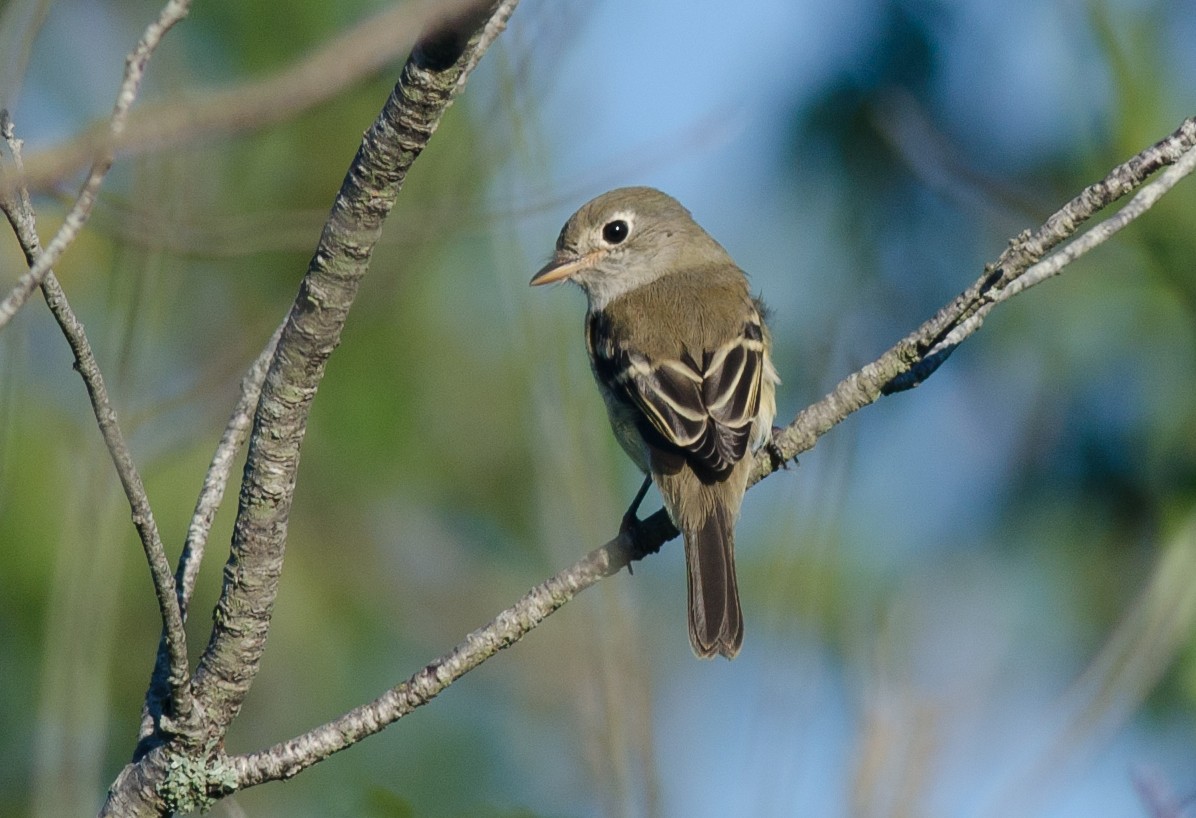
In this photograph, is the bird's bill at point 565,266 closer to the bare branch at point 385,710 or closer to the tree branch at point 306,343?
the bare branch at point 385,710

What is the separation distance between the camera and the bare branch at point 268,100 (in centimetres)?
127

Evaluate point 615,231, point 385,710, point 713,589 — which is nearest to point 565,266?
point 615,231

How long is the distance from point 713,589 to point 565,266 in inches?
77.7

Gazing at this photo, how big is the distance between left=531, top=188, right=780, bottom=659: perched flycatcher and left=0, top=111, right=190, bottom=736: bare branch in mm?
2176

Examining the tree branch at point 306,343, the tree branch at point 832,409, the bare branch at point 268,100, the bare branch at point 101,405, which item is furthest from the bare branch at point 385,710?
the bare branch at point 268,100

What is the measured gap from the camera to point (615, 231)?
20.2 feet

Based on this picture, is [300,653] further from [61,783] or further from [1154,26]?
Answer: [1154,26]

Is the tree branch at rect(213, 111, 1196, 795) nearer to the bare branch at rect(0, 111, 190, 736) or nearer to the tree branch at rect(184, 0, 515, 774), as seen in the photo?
the tree branch at rect(184, 0, 515, 774)

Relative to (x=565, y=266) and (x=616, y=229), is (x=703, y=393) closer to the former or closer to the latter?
(x=565, y=266)

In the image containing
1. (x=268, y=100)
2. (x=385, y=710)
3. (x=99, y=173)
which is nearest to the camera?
(x=268, y=100)

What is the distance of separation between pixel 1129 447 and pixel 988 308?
111 inches

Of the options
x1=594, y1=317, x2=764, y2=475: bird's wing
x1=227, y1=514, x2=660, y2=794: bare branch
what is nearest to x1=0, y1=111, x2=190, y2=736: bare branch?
x1=227, y1=514, x2=660, y2=794: bare branch

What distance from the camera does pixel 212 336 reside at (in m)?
5.91

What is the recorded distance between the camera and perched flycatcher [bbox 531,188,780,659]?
4523 millimetres
